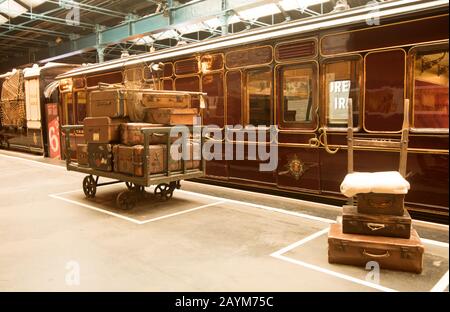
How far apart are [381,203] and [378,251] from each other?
48 cm

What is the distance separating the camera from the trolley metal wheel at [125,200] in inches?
240

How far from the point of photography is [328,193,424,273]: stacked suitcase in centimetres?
363

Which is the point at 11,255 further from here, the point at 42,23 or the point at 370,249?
the point at 42,23

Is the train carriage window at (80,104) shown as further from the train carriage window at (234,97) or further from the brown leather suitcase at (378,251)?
the brown leather suitcase at (378,251)

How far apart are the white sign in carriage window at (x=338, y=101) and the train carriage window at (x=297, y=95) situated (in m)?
0.32

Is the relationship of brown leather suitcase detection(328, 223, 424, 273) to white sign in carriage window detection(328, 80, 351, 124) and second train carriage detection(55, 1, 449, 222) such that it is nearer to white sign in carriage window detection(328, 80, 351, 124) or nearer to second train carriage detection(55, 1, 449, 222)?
second train carriage detection(55, 1, 449, 222)

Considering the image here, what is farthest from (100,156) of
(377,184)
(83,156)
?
(377,184)

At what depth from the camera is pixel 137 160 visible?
5.81 m

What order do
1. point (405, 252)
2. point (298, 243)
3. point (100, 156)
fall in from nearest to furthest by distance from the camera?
1. point (405, 252)
2. point (298, 243)
3. point (100, 156)

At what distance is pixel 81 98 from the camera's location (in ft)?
39.5

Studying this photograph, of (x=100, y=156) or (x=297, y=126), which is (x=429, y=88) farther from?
(x=100, y=156)

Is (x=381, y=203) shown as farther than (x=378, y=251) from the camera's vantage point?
Yes

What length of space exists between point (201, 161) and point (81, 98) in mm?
6989
